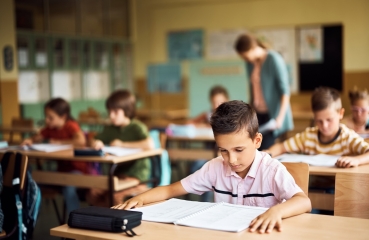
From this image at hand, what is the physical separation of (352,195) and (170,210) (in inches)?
31.0

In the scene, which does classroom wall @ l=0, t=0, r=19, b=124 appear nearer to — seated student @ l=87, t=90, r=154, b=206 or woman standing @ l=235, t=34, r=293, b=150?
seated student @ l=87, t=90, r=154, b=206

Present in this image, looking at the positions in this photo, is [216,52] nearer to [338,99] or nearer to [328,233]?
[338,99]

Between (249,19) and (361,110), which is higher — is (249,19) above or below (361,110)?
above

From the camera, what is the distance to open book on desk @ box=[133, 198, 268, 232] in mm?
1631

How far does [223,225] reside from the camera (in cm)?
162

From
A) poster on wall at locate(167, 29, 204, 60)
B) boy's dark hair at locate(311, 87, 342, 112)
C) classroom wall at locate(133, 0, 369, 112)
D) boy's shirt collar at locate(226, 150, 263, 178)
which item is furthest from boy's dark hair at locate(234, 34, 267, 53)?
poster on wall at locate(167, 29, 204, 60)

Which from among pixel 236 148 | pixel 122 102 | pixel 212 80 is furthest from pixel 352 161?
pixel 212 80

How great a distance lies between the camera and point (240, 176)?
202 centimetres

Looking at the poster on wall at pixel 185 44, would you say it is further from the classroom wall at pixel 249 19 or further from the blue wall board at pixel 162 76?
the blue wall board at pixel 162 76

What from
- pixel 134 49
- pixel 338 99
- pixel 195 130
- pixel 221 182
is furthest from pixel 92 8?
pixel 221 182

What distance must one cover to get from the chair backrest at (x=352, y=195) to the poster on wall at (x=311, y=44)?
309 inches

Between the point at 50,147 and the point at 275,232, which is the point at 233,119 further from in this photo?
the point at 50,147

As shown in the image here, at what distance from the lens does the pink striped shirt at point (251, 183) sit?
1.92 m

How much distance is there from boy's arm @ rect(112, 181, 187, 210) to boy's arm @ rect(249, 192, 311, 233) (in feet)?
1.57
